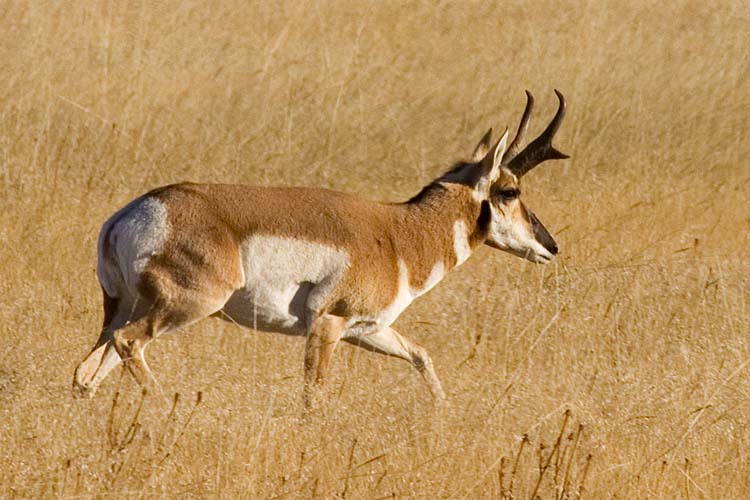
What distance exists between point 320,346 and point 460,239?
45.0 inches

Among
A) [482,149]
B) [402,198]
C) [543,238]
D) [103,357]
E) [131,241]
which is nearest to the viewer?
[131,241]

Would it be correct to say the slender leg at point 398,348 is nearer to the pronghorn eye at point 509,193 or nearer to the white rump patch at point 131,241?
the pronghorn eye at point 509,193

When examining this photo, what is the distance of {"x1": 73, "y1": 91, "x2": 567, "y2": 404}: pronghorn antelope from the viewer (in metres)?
7.03

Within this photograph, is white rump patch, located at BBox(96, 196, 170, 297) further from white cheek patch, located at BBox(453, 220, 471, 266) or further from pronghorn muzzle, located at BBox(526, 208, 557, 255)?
pronghorn muzzle, located at BBox(526, 208, 557, 255)

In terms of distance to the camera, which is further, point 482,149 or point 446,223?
point 482,149

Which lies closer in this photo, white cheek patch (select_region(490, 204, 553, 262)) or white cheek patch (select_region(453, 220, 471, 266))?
white cheek patch (select_region(453, 220, 471, 266))

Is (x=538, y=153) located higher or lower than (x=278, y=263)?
higher

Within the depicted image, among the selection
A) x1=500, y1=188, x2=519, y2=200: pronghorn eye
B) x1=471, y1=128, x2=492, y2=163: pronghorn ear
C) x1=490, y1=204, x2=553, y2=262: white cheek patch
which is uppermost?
x1=471, y1=128, x2=492, y2=163: pronghorn ear

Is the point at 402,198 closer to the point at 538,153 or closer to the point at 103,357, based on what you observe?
the point at 538,153

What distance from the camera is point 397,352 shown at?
307 inches

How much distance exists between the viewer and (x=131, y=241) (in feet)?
23.0

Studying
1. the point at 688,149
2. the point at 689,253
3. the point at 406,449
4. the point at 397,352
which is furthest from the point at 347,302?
the point at 688,149

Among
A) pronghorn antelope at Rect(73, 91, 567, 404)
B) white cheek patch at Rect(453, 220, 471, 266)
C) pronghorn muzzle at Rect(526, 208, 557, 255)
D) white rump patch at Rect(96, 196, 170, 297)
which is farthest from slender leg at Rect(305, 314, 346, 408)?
pronghorn muzzle at Rect(526, 208, 557, 255)

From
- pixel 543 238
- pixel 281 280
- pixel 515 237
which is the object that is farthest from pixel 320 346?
pixel 543 238
